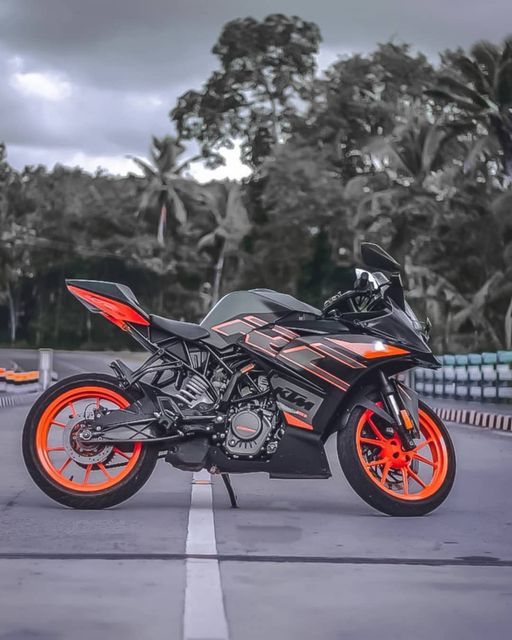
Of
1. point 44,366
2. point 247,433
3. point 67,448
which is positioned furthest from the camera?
point 44,366

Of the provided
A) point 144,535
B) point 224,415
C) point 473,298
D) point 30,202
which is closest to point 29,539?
point 144,535

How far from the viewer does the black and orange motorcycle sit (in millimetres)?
7477

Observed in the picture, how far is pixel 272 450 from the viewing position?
24.4ft

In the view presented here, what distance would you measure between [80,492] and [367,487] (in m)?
1.59

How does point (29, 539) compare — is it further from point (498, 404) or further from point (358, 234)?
point (358, 234)

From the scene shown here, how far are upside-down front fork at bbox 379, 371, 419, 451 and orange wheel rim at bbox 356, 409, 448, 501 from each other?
0.06 meters

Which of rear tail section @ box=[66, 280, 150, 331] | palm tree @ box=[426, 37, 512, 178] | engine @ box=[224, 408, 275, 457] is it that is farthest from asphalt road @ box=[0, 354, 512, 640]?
palm tree @ box=[426, 37, 512, 178]

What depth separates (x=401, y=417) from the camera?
300 inches

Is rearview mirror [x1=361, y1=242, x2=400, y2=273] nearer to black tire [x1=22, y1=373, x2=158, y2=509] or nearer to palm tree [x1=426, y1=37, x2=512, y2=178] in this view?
black tire [x1=22, y1=373, x2=158, y2=509]

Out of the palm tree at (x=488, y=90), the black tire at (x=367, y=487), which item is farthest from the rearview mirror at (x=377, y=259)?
the palm tree at (x=488, y=90)

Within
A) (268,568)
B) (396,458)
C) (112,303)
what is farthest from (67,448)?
(268,568)

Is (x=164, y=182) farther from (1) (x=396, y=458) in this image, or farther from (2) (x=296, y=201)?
(1) (x=396, y=458)

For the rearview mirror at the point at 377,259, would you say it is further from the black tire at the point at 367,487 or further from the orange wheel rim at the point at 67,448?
the orange wheel rim at the point at 67,448

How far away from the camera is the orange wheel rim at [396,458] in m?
7.62
